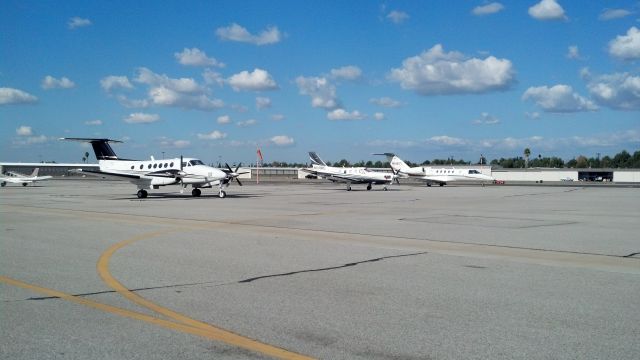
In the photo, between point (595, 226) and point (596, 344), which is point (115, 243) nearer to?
point (596, 344)

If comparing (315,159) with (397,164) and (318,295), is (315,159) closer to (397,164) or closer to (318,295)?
(397,164)

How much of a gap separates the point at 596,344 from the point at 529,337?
0.67m

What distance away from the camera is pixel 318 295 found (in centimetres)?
784

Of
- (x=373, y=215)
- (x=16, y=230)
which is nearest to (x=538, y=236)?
(x=373, y=215)

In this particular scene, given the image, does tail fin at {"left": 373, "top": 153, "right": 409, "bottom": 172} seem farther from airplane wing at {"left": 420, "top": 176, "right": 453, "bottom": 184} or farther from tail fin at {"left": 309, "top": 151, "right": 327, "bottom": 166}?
tail fin at {"left": 309, "top": 151, "right": 327, "bottom": 166}

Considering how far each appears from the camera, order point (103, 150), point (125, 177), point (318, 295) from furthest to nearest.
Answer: point (103, 150)
point (125, 177)
point (318, 295)

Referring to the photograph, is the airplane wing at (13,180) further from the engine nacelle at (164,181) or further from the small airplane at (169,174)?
the engine nacelle at (164,181)


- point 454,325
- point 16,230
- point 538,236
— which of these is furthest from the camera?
point 16,230

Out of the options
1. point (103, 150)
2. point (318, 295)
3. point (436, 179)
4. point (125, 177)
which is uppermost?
point (103, 150)

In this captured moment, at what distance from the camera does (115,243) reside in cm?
1334

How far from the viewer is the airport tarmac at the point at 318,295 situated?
5.59 m

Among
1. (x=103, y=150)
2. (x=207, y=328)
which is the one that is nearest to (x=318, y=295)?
(x=207, y=328)

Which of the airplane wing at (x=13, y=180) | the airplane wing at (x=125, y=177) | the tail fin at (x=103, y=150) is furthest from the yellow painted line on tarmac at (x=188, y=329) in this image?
the airplane wing at (x=13, y=180)

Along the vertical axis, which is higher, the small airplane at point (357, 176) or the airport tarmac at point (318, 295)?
the small airplane at point (357, 176)
